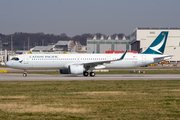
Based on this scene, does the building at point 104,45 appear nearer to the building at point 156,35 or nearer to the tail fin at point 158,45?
the building at point 156,35

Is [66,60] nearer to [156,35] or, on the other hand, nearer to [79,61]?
[79,61]

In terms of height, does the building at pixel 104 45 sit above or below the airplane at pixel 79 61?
above

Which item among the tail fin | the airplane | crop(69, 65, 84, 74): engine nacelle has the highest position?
the tail fin

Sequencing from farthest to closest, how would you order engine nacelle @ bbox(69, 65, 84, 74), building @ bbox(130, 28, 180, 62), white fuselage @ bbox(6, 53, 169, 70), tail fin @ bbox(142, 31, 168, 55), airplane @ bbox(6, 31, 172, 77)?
building @ bbox(130, 28, 180, 62), tail fin @ bbox(142, 31, 168, 55), white fuselage @ bbox(6, 53, 169, 70), airplane @ bbox(6, 31, 172, 77), engine nacelle @ bbox(69, 65, 84, 74)

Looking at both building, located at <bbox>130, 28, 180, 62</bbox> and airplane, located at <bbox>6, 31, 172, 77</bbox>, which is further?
building, located at <bbox>130, 28, 180, 62</bbox>

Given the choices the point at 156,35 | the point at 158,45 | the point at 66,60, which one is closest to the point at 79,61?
the point at 66,60

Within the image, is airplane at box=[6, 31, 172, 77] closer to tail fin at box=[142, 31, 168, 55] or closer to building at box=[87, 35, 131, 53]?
tail fin at box=[142, 31, 168, 55]

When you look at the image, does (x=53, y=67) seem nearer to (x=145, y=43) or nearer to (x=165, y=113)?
(x=165, y=113)

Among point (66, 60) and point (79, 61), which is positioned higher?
point (66, 60)

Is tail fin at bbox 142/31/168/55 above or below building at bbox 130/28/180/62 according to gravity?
below

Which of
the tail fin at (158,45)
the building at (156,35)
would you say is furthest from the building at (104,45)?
the tail fin at (158,45)

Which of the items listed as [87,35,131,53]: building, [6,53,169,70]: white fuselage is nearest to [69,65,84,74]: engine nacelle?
[6,53,169,70]: white fuselage

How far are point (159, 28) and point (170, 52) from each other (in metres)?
14.2

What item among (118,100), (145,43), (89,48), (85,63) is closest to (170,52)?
(145,43)
